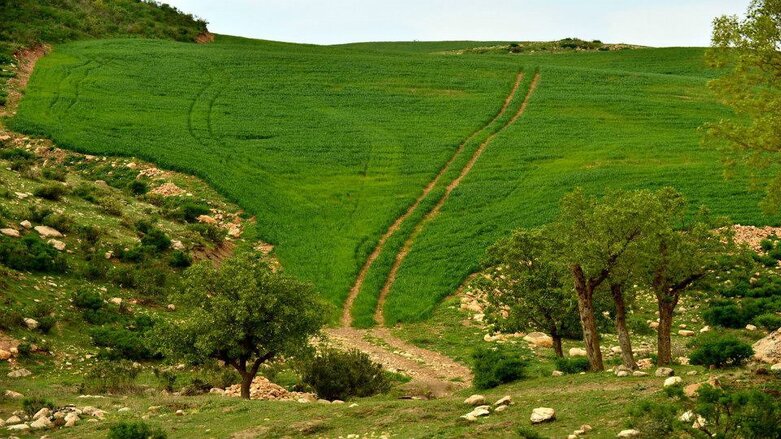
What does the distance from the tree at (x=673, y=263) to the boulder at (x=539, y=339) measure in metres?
11.2

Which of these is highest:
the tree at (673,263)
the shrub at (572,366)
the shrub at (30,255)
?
the shrub at (30,255)

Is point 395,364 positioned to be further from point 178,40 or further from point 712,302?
point 178,40

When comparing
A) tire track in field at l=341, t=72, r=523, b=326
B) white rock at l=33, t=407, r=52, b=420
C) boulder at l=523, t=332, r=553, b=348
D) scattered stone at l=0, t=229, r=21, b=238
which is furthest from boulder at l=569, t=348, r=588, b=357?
scattered stone at l=0, t=229, r=21, b=238

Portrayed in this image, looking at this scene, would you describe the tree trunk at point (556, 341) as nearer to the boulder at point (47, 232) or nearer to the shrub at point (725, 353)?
the shrub at point (725, 353)

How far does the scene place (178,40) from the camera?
114 metres

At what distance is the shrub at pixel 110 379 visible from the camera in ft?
100

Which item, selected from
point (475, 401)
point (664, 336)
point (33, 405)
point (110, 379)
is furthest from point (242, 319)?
point (664, 336)

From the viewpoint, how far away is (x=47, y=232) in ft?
147

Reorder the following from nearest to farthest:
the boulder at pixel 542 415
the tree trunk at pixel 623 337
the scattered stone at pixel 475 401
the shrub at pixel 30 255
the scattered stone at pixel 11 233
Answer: the boulder at pixel 542 415, the scattered stone at pixel 475 401, the tree trunk at pixel 623 337, the shrub at pixel 30 255, the scattered stone at pixel 11 233

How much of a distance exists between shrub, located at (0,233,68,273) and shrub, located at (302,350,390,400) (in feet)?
47.3

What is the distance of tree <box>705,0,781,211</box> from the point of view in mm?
25484

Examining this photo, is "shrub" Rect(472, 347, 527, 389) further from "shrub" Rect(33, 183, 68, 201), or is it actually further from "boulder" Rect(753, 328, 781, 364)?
"shrub" Rect(33, 183, 68, 201)

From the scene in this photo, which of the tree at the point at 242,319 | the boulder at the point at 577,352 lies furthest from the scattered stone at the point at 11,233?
the boulder at the point at 577,352

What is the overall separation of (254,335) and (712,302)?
22.2 m
